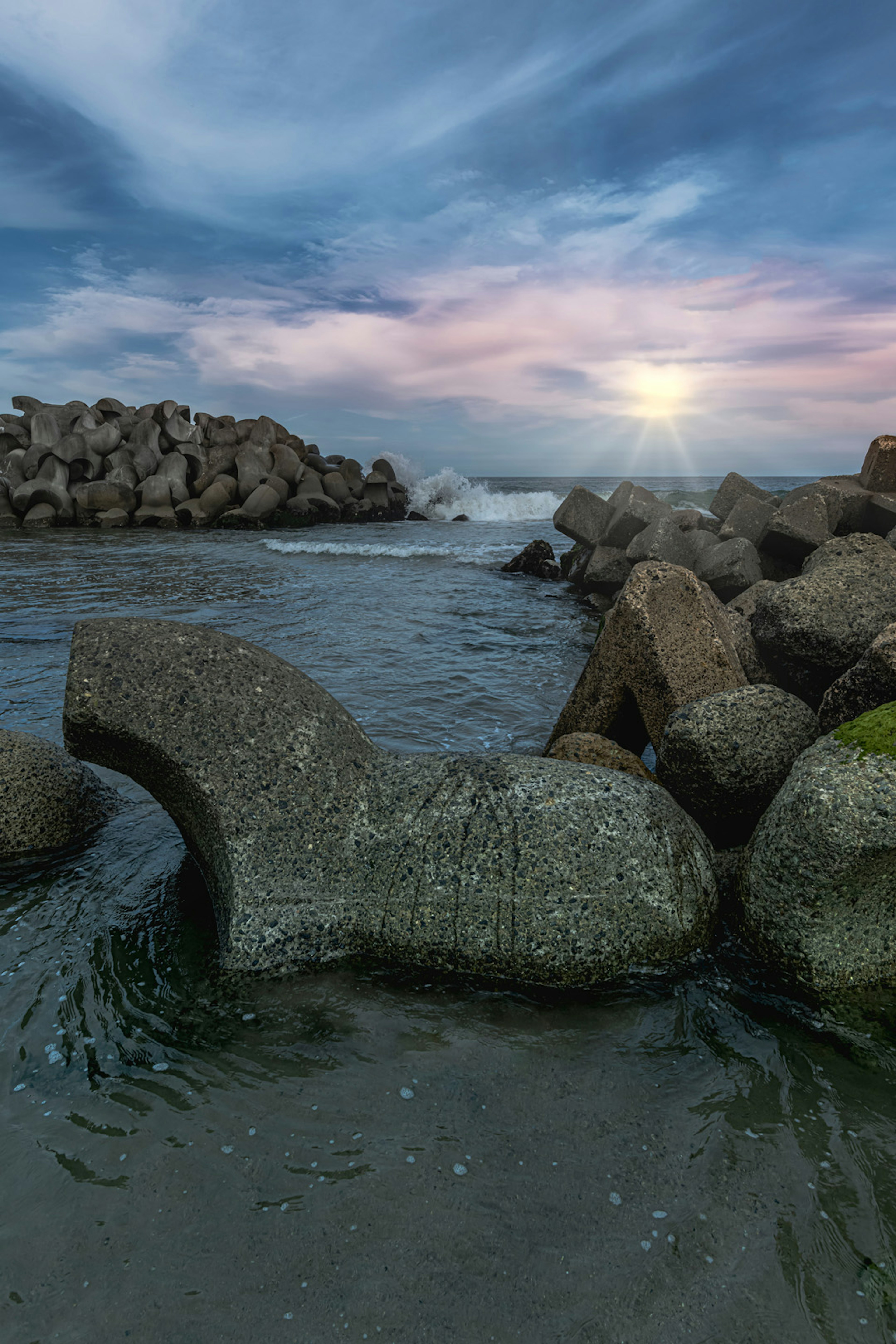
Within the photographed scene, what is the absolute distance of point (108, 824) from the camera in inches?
182

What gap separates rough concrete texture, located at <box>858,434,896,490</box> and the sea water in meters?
8.11

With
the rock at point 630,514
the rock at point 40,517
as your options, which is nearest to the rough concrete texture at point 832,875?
the rock at point 630,514

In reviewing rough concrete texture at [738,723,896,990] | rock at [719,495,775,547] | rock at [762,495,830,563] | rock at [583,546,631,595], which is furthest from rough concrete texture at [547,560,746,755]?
rock at [583,546,631,595]

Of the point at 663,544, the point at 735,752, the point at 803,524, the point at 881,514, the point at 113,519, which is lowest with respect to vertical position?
the point at 735,752

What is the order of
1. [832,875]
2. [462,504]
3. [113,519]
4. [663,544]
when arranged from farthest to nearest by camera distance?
[462,504]
[113,519]
[663,544]
[832,875]

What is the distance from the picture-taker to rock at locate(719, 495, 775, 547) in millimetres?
10703

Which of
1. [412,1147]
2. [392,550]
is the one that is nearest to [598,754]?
[412,1147]

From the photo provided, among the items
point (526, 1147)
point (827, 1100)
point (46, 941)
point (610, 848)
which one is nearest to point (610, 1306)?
point (526, 1147)

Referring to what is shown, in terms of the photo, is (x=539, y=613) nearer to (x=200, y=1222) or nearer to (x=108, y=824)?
(x=108, y=824)

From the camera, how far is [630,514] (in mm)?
12805

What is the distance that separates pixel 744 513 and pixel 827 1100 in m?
9.69

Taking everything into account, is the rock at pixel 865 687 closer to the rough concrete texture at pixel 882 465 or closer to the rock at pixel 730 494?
the rough concrete texture at pixel 882 465

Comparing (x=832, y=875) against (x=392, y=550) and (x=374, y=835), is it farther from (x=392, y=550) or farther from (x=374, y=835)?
(x=392, y=550)

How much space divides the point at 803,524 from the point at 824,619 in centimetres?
514
